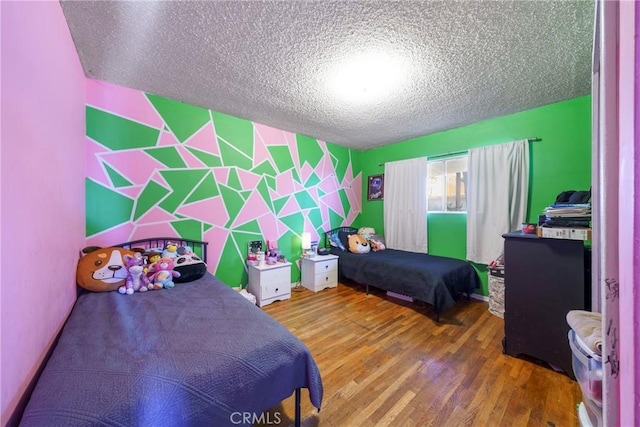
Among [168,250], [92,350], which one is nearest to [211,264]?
[168,250]

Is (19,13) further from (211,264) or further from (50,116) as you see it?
(211,264)

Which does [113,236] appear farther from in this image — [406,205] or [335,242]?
[406,205]

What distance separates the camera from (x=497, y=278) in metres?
2.64

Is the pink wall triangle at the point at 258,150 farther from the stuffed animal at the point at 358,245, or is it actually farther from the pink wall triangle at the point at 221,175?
the stuffed animal at the point at 358,245

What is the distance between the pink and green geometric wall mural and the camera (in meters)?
2.15

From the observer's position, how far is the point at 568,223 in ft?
5.18

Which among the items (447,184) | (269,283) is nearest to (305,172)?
(269,283)

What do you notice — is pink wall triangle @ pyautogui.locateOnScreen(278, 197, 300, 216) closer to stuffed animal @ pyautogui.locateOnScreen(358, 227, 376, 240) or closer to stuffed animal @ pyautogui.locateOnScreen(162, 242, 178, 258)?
stuffed animal @ pyautogui.locateOnScreen(358, 227, 376, 240)

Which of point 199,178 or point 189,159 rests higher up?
point 189,159

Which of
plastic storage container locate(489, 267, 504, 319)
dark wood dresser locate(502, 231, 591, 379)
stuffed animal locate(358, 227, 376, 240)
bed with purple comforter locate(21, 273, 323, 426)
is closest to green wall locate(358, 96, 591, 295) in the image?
plastic storage container locate(489, 267, 504, 319)

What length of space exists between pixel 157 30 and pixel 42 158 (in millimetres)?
1068

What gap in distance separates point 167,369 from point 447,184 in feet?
12.3

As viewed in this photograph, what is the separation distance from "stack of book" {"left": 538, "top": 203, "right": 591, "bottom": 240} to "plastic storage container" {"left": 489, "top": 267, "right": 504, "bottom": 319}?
1.20 metres

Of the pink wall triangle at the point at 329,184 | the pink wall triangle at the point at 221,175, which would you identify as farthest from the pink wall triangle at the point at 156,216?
the pink wall triangle at the point at 329,184
